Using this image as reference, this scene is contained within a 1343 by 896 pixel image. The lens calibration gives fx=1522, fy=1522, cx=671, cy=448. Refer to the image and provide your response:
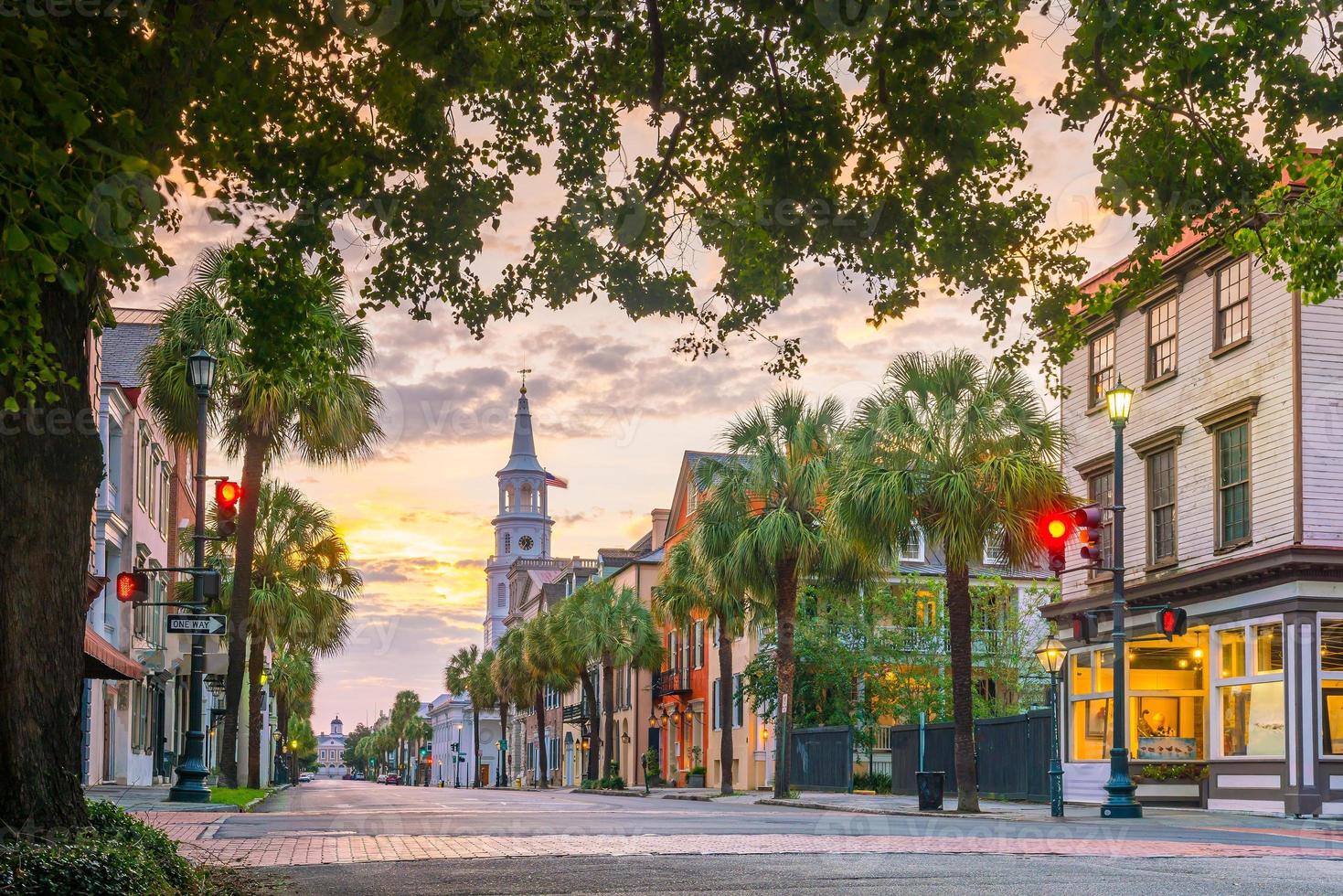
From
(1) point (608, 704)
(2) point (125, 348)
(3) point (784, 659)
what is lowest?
(1) point (608, 704)

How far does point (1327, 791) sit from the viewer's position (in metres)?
24.6

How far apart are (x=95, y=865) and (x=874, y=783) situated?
3785 centimetres

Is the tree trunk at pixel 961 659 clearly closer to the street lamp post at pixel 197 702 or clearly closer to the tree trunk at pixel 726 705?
the street lamp post at pixel 197 702

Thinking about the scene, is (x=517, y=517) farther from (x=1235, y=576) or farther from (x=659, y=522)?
(x=1235, y=576)

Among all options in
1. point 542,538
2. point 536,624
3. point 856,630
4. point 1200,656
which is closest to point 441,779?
point 542,538

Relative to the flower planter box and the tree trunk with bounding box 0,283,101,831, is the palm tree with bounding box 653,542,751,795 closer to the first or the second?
the flower planter box

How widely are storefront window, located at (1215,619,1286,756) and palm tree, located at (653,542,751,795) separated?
15.6 metres

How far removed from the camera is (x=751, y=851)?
14.5 meters

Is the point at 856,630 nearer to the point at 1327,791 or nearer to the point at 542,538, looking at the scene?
the point at 1327,791

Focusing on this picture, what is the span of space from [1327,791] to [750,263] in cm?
1680

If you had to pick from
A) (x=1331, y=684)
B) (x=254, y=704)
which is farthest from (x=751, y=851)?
(x=254, y=704)

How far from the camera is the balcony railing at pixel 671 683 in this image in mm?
65938

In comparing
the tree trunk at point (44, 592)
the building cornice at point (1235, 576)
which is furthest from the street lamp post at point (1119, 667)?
the tree trunk at point (44, 592)

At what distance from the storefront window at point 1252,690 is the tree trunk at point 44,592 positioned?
21.7 m
